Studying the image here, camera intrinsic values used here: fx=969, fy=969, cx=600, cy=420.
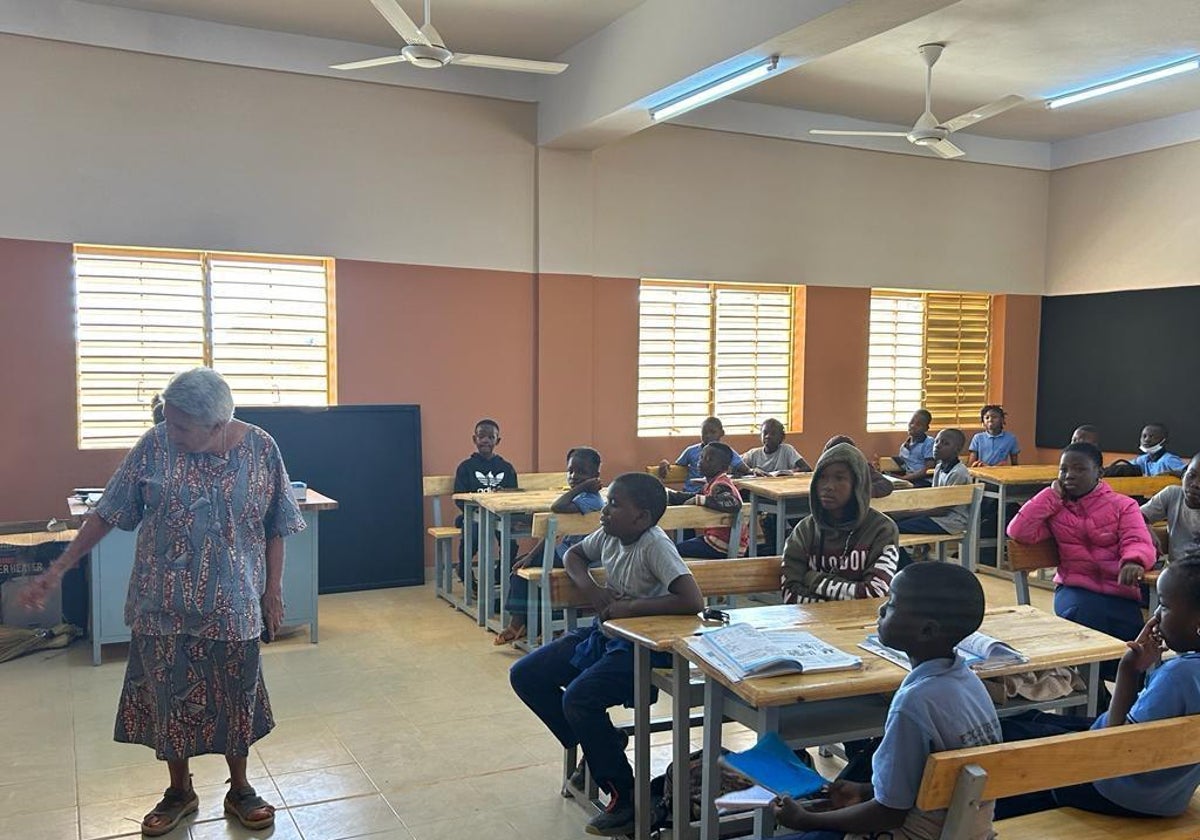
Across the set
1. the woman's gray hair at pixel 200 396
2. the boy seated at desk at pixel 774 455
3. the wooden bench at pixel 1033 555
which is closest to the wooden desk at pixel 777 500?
the boy seated at desk at pixel 774 455

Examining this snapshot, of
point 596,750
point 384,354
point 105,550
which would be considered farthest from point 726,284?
point 596,750

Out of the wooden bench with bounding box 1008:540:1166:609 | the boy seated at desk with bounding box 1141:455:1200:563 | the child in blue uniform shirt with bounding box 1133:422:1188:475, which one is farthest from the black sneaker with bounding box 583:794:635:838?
the child in blue uniform shirt with bounding box 1133:422:1188:475

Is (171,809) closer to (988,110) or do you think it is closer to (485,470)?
(485,470)

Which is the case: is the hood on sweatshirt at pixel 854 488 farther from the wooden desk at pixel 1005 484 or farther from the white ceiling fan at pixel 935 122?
the wooden desk at pixel 1005 484

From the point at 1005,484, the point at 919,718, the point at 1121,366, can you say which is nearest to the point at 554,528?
the point at 919,718

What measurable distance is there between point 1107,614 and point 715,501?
6.91ft

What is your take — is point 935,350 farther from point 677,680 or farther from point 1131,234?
point 677,680

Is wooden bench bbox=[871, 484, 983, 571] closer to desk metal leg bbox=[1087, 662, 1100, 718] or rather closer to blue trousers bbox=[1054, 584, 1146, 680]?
blue trousers bbox=[1054, 584, 1146, 680]

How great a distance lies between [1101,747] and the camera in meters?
1.95

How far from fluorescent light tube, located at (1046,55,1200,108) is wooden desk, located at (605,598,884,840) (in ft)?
16.6

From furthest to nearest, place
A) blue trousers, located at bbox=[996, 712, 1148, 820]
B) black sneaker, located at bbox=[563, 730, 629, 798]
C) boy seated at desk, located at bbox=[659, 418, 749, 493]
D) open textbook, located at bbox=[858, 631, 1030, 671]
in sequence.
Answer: boy seated at desk, located at bbox=[659, 418, 749, 493], black sneaker, located at bbox=[563, 730, 629, 798], open textbook, located at bbox=[858, 631, 1030, 671], blue trousers, located at bbox=[996, 712, 1148, 820]

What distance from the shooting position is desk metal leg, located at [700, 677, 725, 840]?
2582 mm

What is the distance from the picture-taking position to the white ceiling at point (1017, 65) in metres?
6.07

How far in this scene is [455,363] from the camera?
7.33 metres
